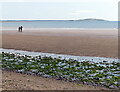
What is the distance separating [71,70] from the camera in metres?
16.0

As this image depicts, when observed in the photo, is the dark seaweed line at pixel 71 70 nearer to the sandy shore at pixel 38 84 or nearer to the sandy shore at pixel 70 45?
the sandy shore at pixel 38 84

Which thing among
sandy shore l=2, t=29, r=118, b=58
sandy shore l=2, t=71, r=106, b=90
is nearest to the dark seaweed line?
sandy shore l=2, t=71, r=106, b=90

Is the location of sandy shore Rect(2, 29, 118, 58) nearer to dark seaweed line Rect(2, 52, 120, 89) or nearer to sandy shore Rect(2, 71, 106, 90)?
dark seaweed line Rect(2, 52, 120, 89)

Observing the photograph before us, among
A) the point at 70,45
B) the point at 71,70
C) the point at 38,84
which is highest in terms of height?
the point at 70,45

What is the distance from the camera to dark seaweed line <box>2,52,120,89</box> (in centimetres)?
1359

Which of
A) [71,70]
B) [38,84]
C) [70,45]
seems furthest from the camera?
[70,45]

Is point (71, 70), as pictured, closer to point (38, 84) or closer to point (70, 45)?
point (38, 84)

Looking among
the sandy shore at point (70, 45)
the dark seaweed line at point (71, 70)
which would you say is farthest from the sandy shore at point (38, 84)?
the sandy shore at point (70, 45)

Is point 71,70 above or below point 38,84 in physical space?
above

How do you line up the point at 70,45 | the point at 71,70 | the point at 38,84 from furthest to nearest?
the point at 70,45 < the point at 71,70 < the point at 38,84

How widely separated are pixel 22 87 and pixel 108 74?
20.1 feet

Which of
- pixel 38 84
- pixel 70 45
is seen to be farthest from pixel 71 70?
pixel 70 45

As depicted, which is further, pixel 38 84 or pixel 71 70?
pixel 71 70

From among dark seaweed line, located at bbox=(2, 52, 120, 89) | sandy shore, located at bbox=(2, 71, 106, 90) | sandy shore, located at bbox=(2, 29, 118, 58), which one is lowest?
sandy shore, located at bbox=(2, 71, 106, 90)
